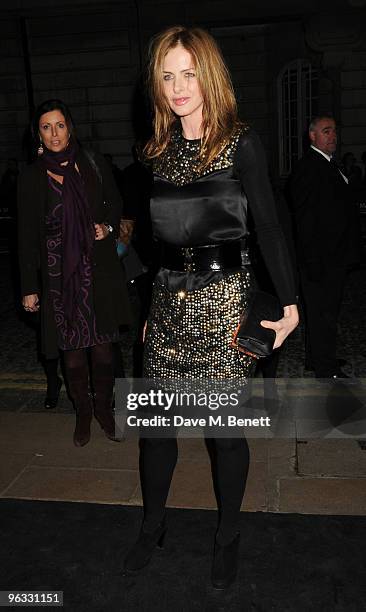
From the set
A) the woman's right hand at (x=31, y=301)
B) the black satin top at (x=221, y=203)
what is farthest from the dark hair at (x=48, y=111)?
the black satin top at (x=221, y=203)

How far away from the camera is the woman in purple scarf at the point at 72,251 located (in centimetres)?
343

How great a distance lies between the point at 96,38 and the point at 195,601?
14956 mm

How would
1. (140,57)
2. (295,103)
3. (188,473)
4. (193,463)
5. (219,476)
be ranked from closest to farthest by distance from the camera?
(219,476), (188,473), (193,463), (140,57), (295,103)

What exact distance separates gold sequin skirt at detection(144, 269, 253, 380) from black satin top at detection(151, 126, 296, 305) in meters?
0.06

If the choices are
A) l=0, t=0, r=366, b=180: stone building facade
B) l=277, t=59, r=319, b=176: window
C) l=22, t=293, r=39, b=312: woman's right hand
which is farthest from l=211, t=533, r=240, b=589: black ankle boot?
l=277, t=59, r=319, b=176: window

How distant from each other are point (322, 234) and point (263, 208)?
2.23 metres

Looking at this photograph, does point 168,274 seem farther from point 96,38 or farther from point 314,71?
point 314,71

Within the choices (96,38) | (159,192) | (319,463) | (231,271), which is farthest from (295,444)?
(96,38)

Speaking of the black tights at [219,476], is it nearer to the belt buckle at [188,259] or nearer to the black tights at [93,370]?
the belt buckle at [188,259]

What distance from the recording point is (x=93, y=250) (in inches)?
140

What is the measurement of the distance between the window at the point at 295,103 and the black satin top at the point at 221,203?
49.8 feet

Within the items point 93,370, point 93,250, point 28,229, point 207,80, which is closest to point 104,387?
point 93,370

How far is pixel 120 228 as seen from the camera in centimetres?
403

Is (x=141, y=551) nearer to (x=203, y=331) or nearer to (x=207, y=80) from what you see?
(x=203, y=331)
